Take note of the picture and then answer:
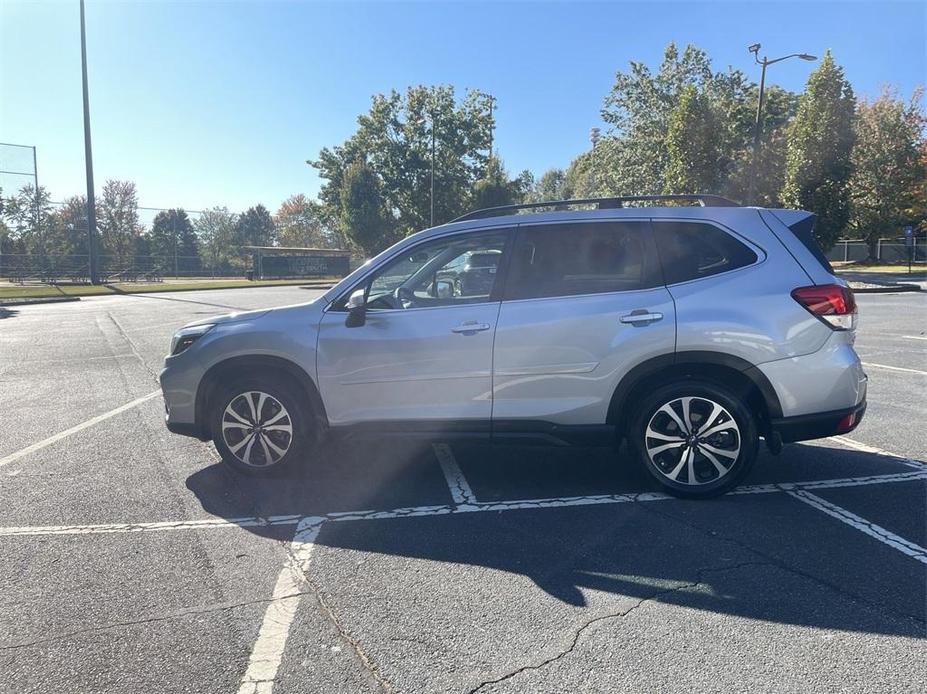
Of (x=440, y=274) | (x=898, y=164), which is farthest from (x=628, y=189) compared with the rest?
(x=440, y=274)

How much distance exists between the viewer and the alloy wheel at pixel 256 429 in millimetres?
4668

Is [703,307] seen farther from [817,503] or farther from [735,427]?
[817,503]

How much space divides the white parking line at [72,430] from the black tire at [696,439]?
489 cm

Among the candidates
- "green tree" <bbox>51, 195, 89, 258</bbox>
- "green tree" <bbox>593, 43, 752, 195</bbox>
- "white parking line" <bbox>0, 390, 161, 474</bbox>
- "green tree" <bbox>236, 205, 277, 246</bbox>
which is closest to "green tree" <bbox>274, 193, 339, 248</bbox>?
"green tree" <bbox>236, 205, 277, 246</bbox>

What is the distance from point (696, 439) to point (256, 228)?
9618 centimetres

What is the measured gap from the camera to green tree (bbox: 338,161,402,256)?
48594 mm

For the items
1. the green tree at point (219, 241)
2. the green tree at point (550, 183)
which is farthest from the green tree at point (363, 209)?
the green tree at point (550, 183)

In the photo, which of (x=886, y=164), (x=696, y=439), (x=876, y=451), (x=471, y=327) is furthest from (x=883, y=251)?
(x=471, y=327)

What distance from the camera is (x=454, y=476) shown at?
4.79 m

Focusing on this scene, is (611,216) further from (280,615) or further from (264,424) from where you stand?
(280,615)

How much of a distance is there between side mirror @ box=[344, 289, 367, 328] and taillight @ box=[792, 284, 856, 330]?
2.79 meters

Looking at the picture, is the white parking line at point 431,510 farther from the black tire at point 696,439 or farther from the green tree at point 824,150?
the green tree at point 824,150

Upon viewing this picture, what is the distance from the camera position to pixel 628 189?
45188 mm

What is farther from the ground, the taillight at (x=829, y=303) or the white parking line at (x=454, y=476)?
the taillight at (x=829, y=303)
